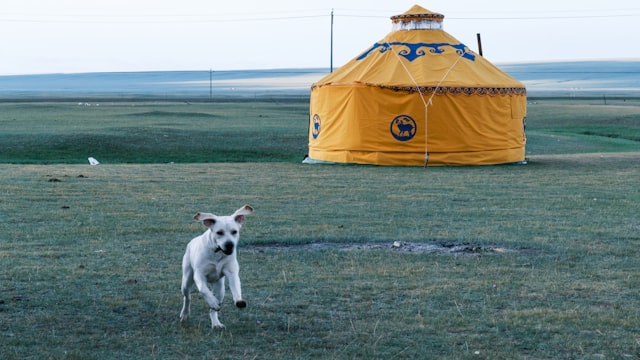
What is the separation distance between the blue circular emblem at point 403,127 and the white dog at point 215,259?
50.6ft

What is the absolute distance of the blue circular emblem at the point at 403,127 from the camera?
21.8 m

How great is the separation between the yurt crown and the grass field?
5.09 meters

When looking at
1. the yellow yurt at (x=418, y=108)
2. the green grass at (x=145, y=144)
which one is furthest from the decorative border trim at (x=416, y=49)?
the green grass at (x=145, y=144)

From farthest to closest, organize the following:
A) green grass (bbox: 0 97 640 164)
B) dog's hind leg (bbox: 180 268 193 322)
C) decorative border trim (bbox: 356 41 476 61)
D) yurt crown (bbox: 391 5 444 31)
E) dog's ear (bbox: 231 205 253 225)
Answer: green grass (bbox: 0 97 640 164) → yurt crown (bbox: 391 5 444 31) → decorative border trim (bbox: 356 41 476 61) → dog's hind leg (bbox: 180 268 193 322) → dog's ear (bbox: 231 205 253 225)

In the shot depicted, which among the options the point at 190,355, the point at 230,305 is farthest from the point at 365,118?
the point at 190,355

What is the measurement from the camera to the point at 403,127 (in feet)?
71.9

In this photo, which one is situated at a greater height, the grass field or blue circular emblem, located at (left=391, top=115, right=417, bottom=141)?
blue circular emblem, located at (left=391, top=115, right=417, bottom=141)

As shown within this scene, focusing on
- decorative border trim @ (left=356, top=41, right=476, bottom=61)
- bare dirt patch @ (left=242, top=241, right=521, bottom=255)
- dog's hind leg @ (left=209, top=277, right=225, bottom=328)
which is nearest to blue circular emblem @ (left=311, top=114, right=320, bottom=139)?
decorative border trim @ (left=356, top=41, right=476, bottom=61)

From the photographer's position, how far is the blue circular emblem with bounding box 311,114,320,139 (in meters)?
23.5

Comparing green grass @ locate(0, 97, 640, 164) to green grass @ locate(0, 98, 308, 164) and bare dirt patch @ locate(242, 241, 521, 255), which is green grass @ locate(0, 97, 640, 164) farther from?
A: bare dirt patch @ locate(242, 241, 521, 255)

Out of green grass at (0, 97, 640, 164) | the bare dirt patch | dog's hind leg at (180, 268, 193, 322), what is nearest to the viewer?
dog's hind leg at (180, 268, 193, 322)

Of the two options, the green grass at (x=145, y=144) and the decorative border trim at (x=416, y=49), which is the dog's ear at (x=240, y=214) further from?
the green grass at (x=145, y=144)

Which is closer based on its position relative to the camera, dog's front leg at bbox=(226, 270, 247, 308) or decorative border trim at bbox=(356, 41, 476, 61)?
dog's front leg at bbox=(226, 270, 247, 308)

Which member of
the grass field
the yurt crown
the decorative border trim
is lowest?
the grass field
